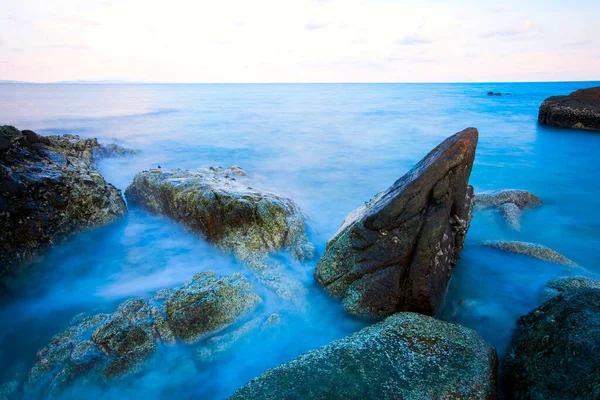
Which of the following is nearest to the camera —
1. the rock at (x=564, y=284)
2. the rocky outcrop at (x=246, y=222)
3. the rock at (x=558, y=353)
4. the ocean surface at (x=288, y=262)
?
the rock at (x=558, y=353)

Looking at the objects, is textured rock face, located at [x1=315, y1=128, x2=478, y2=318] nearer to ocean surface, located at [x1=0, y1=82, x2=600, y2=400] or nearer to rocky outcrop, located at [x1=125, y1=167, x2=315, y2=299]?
ocean surface, located at [x1=0, y1=82, x2=600, y2=400]

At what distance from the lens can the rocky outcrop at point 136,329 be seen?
3.58 metres

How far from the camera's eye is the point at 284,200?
6.49 metres

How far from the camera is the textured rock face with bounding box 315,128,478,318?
3.99 m

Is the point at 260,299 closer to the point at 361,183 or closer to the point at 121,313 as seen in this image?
the point at 121,313

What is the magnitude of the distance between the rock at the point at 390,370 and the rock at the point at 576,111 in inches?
750

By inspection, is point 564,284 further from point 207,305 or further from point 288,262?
point 207,305

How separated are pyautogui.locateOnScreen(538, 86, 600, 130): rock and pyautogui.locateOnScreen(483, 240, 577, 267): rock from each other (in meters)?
15.7

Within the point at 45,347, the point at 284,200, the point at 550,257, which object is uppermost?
the point at 284,200

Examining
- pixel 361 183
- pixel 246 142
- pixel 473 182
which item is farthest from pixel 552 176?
pixel 246 142

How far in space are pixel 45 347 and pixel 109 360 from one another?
0.94 meters

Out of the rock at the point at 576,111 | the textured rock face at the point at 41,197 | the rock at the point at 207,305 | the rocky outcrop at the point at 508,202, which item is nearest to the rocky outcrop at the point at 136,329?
the rock at the point at 207,305

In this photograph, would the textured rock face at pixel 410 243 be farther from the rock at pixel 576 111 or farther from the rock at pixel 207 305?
the rock at pixel 576 111

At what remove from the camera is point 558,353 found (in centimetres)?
284
